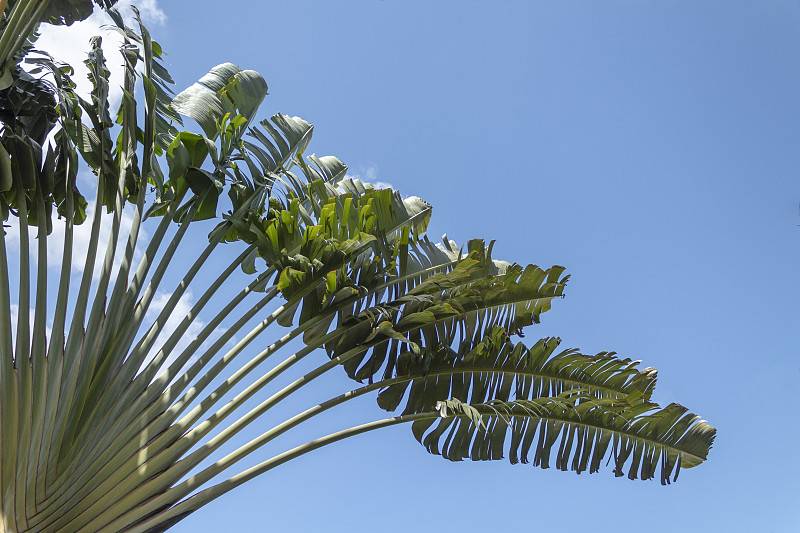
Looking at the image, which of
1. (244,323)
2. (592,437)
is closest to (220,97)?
(244,323)

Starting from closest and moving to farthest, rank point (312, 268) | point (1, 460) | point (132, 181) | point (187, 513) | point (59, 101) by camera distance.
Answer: point (1, 460) < point (187, 513) < point (312, 268) < point (59, 101) < point (132, 181)

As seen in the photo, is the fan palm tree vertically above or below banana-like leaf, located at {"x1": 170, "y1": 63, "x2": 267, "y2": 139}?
below

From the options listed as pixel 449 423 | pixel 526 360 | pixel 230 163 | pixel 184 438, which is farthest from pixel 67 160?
pixel 526 360

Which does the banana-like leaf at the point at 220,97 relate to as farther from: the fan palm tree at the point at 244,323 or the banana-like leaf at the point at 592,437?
the banana-like leaf at the point at 592,437

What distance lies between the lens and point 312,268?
4.46m

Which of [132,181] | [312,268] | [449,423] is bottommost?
[449,423]

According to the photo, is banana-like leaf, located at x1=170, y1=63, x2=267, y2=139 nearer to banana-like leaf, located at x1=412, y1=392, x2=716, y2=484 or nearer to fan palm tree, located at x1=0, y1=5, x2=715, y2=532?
fan palm tree, located at x1=0, y1=5, x2=715, y2=532

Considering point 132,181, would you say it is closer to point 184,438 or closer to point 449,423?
point 184,438

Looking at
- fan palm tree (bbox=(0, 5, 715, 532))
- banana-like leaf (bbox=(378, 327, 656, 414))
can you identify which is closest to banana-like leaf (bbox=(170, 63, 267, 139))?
fan palm tree (bbox=(0, 5, 715, 532))

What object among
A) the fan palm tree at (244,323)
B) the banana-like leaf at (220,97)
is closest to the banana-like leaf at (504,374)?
the fan palm tree at (244,323)

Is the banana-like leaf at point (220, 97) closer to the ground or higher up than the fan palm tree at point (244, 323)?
higher up

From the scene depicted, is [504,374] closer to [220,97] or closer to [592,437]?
[592,437]

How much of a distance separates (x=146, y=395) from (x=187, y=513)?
813mm

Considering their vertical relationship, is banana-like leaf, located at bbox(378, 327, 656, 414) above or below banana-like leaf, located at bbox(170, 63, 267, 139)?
below
